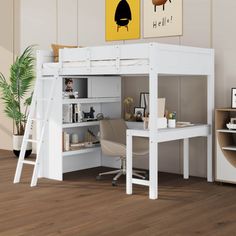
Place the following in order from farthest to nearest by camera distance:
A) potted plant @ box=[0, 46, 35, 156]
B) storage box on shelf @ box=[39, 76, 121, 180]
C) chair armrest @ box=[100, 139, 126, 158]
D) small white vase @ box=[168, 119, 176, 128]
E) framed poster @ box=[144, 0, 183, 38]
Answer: potted plant @ box=[0, 46, 35, 156]
framed poster @ box=[144, 0, 183, 38]
storage box on shelf @ box=[39, 76, 121, 180]
chair armrest @ box=[100, 139, 126, 158]
small white vase @ box=[168, 119, 176, 128]

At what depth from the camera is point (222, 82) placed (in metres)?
5.60

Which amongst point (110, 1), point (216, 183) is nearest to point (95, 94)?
point (110, 1)

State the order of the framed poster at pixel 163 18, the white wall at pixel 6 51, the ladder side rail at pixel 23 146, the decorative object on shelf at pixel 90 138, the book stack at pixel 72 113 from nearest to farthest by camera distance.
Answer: the ladder side rail at pixel 23 146, the book stack at pixel 72 113, the framed poster at pixel 163 18, the decorative object on shelf at pixel 90 138, the white wall at pixel 6 51

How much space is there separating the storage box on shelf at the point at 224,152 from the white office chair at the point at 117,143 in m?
0.80

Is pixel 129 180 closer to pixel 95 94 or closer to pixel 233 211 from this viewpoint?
pixel 233 211

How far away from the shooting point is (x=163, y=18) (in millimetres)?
6055

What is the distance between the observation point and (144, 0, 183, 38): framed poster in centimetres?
592

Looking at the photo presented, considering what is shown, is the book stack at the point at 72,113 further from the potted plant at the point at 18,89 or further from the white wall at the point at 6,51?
the white wall at the point at 6,51

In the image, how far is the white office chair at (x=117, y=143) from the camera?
211 inches

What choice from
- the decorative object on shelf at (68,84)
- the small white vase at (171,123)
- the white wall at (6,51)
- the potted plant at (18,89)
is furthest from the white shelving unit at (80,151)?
the white wall at (6,51)

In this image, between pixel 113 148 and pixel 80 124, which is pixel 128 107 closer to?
pixel 80 124

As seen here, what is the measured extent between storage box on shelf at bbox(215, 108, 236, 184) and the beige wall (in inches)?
13.5

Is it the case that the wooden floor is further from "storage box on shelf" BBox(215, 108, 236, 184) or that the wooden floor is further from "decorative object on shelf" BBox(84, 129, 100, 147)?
"decorative object on shelf" BBox(84, 129, 100, 147)

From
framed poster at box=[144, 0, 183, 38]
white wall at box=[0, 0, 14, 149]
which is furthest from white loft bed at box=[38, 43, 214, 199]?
white wall at box=[0, 0, 14, 149]
